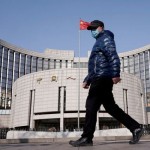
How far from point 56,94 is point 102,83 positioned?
46.2 metres

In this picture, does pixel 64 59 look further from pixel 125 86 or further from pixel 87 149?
pixel 87 149

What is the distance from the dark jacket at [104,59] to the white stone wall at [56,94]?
44.8 m

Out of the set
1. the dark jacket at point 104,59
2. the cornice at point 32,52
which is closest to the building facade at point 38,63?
the cornice at point 32,52

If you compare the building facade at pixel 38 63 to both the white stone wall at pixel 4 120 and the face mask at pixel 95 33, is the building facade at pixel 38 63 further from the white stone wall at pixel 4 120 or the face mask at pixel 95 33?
the face mask at pixel 95 33

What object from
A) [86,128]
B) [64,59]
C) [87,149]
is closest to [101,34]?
[86,128]

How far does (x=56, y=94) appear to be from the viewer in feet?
165

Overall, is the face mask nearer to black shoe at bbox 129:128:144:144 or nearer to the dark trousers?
the dark trousers

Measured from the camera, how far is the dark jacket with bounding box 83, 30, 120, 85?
14.3 ft

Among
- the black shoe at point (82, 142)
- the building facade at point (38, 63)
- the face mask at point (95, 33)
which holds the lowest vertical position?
the black shoe at point (82, 142)

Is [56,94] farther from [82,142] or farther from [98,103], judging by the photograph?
[82,142]

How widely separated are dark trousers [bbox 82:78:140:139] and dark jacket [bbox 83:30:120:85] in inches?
5.1

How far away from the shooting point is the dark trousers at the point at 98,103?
4445 millimetres

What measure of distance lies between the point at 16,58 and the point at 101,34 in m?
78.4

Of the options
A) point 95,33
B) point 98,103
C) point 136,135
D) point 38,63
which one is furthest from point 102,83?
point 38,63
